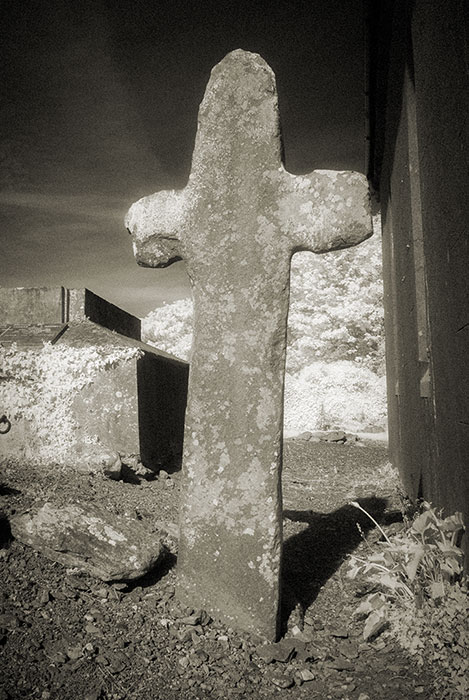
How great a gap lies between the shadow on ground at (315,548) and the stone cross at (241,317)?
1.58 feet

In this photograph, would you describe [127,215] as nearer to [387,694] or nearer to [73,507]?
[73,507]

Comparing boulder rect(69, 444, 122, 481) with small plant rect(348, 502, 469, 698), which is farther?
boulder rect(69, 444, 122, 481)

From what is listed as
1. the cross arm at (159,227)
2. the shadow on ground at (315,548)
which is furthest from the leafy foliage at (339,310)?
the cross arm at (159,227)

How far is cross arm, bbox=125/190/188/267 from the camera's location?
2.98m

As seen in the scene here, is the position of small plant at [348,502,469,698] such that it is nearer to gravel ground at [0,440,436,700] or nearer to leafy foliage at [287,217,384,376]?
gravel ground at [0,440,436,700]

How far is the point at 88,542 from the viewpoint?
286cm

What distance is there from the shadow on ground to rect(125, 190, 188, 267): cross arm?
6.59 feet

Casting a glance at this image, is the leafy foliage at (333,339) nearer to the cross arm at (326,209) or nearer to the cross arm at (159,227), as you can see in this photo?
the cross arm at (159,227)

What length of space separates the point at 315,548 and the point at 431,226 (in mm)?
2519

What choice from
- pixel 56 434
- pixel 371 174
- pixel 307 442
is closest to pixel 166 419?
pixel 56 434

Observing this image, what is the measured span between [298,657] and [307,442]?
30.6 feet

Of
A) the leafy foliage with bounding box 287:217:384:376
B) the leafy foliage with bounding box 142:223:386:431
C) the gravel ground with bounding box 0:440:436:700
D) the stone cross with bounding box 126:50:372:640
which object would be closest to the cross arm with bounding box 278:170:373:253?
the stone cross with bounding box 126:50:372:640

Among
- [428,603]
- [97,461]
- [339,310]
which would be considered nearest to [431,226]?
[428,603]

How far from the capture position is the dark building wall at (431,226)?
8.00 feet
